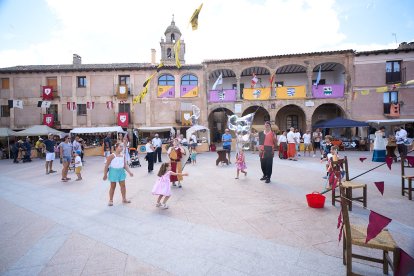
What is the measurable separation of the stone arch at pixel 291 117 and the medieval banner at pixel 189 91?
872cm

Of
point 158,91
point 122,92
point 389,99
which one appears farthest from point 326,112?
point 122,92

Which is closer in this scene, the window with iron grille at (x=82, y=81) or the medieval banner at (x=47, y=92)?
the medieval banner at (x=47, y=92)

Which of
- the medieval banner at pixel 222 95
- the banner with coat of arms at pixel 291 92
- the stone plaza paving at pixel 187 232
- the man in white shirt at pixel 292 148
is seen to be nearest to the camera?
the stone plaza paving at pixel 187 232

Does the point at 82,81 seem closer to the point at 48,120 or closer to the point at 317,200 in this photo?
the point at 48,120

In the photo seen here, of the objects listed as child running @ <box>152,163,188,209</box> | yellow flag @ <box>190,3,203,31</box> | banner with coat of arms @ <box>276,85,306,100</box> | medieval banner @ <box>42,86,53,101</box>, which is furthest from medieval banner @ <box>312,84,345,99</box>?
medieval banner @ <box>42,86,53,101</box>

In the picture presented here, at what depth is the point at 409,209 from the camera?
4773 millimetres

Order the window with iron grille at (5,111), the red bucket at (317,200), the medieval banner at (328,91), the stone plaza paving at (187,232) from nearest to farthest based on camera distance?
the stone plaza paving at (187,232)
the red bucket at (317,200)
the medieval banner at (328,91)
the window with iron grille at (5,111)

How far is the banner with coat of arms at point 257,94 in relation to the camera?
21.2 metres

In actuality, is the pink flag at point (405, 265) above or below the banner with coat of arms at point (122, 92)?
below

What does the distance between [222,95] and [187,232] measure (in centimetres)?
1907

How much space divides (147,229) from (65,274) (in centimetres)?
143

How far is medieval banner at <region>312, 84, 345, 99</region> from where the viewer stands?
787 inches

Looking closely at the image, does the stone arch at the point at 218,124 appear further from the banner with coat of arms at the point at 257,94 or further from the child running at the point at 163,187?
the child running at the point at 163,187

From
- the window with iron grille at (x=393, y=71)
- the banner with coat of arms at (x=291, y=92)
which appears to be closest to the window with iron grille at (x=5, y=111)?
the banner with coat of arms at (x=291, y=92)
